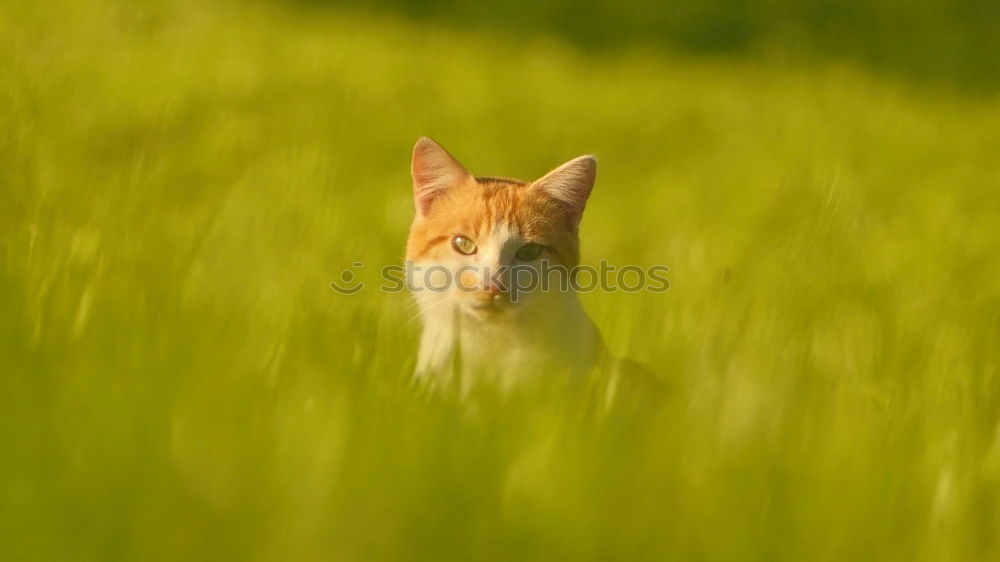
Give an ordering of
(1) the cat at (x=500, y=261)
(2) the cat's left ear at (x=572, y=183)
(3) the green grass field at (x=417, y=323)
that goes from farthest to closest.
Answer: (2) the cat's left ear at (x=572, y=183) < (1) the cat at (x=500, y=261) < (3) the green grass field at (x=417, y=323)

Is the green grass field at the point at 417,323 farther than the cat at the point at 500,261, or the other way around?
the cat at the point at 500,261

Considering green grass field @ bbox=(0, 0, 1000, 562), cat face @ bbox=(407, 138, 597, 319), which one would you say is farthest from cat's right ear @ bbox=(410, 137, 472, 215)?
green grass field @ bbox=(0, 0, 1000, 562)

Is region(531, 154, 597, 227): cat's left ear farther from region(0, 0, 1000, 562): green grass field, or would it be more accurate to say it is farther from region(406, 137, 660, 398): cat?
region(0, 0, 1000, 562): green grass field

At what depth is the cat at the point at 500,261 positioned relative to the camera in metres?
1.12

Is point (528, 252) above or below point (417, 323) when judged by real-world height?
above

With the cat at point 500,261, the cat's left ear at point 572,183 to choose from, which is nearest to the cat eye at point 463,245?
the cat at point 500,261

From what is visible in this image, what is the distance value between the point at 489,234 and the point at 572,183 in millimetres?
146

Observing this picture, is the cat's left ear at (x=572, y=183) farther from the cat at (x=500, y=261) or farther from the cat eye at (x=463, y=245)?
the cat eye at (x=463, y=245)

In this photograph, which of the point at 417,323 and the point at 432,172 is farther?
the point at 432,172

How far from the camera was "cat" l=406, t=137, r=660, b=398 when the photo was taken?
1.12 metres

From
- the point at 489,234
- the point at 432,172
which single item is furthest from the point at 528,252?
the point at 432,172

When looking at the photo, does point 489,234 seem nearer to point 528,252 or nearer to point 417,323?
point 528,252

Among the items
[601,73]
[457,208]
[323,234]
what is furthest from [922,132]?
[323,234]

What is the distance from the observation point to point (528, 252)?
Answer: 4.13ft
